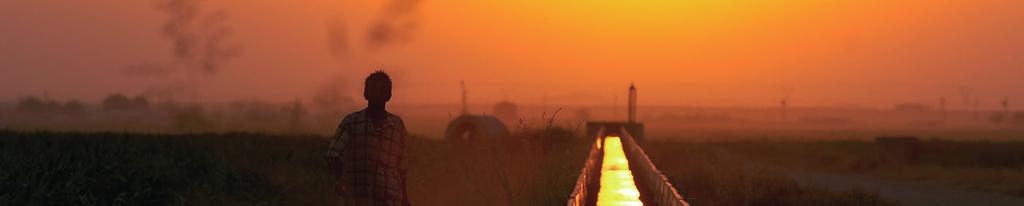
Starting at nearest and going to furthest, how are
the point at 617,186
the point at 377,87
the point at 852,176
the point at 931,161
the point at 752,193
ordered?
the point at 377,87
the point at 617,186
the point at 752,193
the point at 852,176
the point at 931,161

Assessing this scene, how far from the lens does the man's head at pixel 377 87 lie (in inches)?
336

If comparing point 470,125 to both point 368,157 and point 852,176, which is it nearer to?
point 852,176

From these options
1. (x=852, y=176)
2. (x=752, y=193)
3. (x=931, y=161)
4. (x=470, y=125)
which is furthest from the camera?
(x=470, y=125)

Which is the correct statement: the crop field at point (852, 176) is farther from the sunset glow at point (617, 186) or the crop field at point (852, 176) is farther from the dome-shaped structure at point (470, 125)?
the dome-shaped structure at point (470, 125)

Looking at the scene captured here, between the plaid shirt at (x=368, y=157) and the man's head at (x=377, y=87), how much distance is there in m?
0.17

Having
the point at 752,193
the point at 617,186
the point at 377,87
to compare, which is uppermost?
the point at 377,87

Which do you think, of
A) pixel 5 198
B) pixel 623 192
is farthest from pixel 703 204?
pixel 5 198

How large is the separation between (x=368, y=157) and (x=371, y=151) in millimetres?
54

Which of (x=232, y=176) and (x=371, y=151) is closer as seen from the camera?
(x=371, y=151)

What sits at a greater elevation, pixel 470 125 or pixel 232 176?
pixel 470 125

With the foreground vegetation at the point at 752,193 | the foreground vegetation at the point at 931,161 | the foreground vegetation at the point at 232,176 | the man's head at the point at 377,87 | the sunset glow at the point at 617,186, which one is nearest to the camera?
the man's head at the point at 377,87

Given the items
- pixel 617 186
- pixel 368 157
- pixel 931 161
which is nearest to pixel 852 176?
pixel 931 161

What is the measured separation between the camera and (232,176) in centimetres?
2823

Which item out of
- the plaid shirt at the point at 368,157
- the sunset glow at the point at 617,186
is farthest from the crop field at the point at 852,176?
the plaid shirt at the point at 368,157
